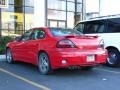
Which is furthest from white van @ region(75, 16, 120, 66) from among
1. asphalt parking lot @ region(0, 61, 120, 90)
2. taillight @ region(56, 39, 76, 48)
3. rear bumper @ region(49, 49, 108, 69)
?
taillight @ region(56, 39, 76, 48)

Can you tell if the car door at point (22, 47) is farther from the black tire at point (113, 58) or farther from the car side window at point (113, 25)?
the black tire at point (113, 58)

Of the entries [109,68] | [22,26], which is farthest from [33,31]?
[22,26]

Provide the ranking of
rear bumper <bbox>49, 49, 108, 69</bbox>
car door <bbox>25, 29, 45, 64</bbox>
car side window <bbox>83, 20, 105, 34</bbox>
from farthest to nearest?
car side window <bbox>83, 20, 105, 34</bbox>, car door <bbox>25, 29, 45, 64</bbox>, rear bumper <bbox>49, 49, 108, 69</bbox>

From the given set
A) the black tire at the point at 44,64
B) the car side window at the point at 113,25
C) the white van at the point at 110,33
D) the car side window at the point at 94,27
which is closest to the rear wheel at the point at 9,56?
the black tire at the point at 44,64

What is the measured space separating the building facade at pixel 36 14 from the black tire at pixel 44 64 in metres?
10.2

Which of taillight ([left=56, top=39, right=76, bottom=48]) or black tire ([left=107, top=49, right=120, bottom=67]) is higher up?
taillight ([left=56, top=39, right=76, bottom=48])

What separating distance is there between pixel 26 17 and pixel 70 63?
1281 centimetres

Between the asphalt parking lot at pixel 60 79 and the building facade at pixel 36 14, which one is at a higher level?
the building facade at pixel 36 14

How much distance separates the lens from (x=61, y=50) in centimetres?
940

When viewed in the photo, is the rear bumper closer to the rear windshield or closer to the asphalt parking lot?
the asphalt parking lot

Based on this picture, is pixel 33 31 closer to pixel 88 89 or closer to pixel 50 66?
pixel 50 66

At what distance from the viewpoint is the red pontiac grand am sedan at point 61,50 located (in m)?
9.39

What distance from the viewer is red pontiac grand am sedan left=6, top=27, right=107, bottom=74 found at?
9391mm

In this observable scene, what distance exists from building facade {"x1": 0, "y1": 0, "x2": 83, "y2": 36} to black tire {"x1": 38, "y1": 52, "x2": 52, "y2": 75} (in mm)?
10193
